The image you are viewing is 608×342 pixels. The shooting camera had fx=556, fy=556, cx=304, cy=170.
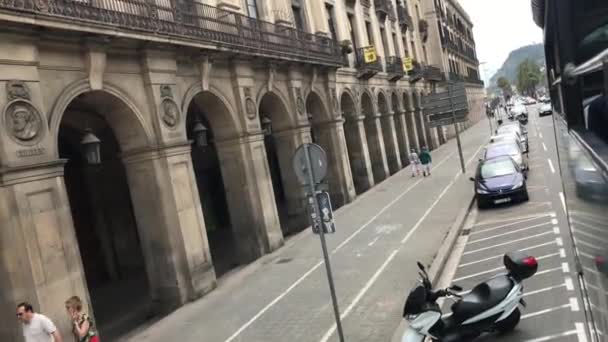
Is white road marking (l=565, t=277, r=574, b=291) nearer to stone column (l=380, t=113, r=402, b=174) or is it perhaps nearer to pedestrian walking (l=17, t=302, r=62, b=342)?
pedestrian walking (l=17, t=302, r=62, b=342)

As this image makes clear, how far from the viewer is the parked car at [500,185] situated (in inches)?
657

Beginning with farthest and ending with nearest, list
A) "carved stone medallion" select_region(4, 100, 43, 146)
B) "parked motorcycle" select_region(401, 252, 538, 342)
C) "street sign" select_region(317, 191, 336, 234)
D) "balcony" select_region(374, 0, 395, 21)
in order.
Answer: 1. "balcony" select_region(374, 0, 395, 21)
2. "carved stone medallion" select_region(4, 100, 43, 146)
3. "street sign" select_region(317, 191, 336, 234)
4. "parked motorcycle" select_region(401, 252, 538, 342)

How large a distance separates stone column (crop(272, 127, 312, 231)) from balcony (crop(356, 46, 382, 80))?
8.81 metres

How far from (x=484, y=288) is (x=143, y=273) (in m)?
13.6

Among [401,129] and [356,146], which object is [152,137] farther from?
[401,129]

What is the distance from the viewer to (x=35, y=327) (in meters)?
7.77

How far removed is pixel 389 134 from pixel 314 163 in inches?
1015

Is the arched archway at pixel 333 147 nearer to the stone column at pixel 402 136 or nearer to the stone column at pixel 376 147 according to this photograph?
the stone column at pixel 376 147

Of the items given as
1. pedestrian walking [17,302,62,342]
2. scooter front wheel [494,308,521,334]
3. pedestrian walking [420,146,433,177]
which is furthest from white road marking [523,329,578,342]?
pedestrian walking [420,146,433,177]

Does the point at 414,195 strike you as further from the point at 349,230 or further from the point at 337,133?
the point at 349,230

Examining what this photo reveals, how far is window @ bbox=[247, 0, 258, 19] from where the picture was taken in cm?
1898

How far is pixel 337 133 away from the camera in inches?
939

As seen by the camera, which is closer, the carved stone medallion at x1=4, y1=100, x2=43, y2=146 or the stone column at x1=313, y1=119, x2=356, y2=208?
the carved stone medallion at x1=4, y1=100, x2=43, y2=146

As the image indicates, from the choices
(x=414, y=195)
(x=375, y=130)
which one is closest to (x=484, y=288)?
(x=414, y=195)
